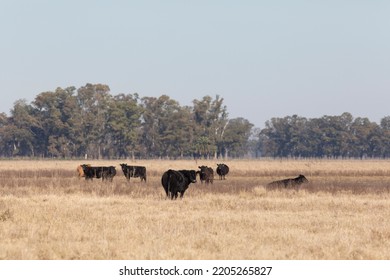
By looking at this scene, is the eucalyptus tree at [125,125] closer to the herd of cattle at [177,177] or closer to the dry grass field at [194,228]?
the herd of cattle at [177,177]

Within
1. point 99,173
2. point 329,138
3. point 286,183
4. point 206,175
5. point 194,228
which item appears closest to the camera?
point 194,228

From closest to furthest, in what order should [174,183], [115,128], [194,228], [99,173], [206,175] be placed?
[194,228]
[174,183]
[206,175]
[99,173]
[115,128]

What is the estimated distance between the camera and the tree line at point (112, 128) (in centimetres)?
11956

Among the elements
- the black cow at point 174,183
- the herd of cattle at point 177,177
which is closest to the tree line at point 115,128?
the herd of cattle at point 177,177

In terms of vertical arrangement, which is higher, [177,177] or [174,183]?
[177,177]

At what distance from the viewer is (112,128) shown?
11844 cm

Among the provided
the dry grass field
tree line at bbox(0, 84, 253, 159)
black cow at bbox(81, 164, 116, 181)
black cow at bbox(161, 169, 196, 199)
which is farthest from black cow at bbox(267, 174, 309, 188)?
tree line at bbox(0, 84, 253, 159)

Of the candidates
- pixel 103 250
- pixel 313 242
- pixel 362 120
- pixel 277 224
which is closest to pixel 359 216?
pixel 277 224

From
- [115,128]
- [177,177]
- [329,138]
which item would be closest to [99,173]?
[177,177]

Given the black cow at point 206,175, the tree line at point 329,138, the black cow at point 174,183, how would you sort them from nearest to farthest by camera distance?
the black cow at point 174,183, the black cow at point 206,175, the tree line at point 329,138

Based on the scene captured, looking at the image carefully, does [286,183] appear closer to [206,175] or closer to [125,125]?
[206,175]

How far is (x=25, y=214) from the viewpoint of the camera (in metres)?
16.6
